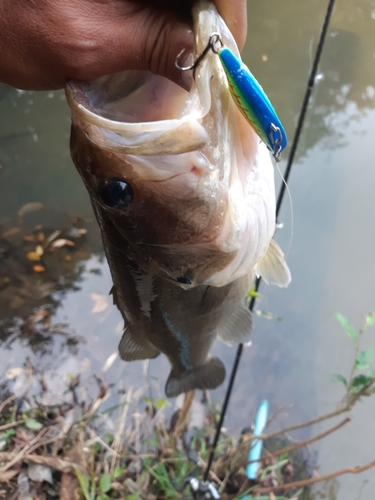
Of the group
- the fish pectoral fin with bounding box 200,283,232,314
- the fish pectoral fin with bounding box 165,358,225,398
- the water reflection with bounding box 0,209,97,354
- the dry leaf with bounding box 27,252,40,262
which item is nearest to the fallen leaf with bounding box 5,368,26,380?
the water reflection with bounding box 0,209,97,354

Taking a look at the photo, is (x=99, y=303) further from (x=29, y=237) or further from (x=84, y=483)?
(x=84, y=483)

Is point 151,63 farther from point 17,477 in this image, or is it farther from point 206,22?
point 17,477

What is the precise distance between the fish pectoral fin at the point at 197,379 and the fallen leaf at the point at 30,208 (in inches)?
70.8

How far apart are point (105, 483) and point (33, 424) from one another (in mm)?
478

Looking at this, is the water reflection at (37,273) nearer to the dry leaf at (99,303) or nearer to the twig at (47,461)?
the dry leaf at (99,303)

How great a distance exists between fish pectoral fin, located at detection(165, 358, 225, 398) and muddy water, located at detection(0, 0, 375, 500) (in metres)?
0.67

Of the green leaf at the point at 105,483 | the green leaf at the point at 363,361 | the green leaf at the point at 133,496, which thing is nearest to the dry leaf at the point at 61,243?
the green leaf at the point at 105,483

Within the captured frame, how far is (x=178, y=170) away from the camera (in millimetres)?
760

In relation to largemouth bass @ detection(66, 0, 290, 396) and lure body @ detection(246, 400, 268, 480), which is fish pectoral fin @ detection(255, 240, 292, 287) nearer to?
largemouth bass @ detection(66, 0, 290, 396)

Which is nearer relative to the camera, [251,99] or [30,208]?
[251,99]

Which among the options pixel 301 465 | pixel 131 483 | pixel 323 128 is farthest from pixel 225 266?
pixel 323 128

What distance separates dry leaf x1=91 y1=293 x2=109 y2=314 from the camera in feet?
8.42

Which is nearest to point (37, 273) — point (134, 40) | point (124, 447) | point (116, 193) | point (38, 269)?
point (38, 269)

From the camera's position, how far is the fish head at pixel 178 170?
66 cm
